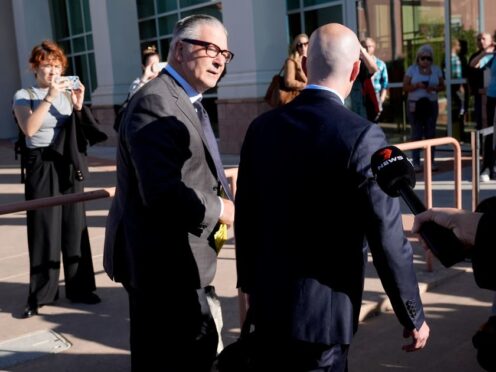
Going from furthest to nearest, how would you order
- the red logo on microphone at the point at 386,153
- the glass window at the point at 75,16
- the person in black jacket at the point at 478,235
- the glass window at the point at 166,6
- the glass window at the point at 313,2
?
the glass window at the point at 75,16
the glass window at the point at 166,6
the glass window at the point at 313,2
the red logo on microphone at the point at 386,153
the person in black jacket at the point at 478,235

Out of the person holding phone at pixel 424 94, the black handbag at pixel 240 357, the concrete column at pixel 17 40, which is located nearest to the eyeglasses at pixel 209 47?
the black handbag at pixel 240 357

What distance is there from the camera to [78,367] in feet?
12.6

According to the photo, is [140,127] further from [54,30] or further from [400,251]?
[54,30]

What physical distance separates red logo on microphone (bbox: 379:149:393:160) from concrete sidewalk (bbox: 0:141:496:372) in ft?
6.72

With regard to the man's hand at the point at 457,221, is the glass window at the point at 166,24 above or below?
above

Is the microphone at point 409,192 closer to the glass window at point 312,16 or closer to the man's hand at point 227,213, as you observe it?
the man's hand at point 227,213

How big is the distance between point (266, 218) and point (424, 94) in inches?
299

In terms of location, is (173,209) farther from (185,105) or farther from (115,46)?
(115,46)

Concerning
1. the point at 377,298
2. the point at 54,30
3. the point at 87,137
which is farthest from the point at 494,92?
the point at 54,30

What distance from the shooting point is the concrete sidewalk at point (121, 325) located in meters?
3.84

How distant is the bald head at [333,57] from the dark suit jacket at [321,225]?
57 mm

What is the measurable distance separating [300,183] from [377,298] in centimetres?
258

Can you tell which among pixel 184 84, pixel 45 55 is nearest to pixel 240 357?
pixel 184 84

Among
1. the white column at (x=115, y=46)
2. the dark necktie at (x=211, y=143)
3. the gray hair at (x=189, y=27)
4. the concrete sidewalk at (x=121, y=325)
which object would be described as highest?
the white column at (x=115, y=46)
